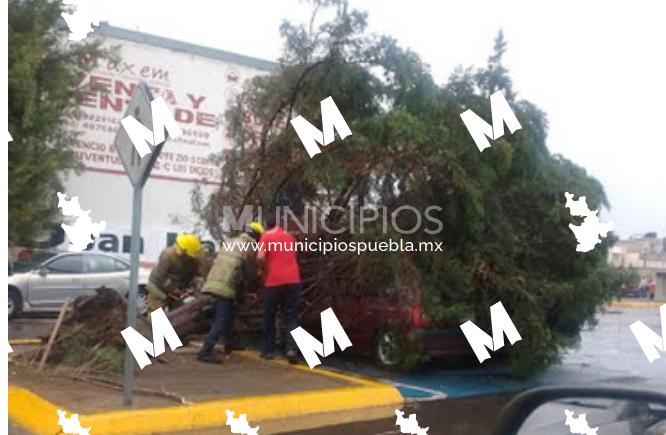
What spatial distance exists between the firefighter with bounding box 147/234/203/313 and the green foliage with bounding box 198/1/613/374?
3.66ft

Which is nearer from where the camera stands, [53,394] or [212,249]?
[53,394]

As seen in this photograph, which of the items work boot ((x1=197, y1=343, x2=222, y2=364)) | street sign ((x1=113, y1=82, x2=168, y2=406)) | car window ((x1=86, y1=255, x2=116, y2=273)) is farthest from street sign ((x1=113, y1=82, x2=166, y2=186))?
car window ((x1=86, y1=255, x2=116, y2=273))

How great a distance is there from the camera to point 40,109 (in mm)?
8906

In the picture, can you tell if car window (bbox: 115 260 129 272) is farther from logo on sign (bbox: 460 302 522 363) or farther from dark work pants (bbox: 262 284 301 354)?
logo on sign (bbox: 460 302 522 363)

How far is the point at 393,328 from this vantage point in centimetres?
941

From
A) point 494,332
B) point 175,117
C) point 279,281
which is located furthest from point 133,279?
point 175,117

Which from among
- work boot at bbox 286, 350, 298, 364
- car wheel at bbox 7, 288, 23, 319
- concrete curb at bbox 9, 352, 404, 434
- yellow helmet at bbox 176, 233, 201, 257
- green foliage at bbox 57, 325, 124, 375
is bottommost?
concrete curb at bbox 9, 352, 404, 434

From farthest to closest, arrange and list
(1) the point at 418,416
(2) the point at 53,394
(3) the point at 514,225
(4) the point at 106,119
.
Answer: (4) the point at 106,119
(3) the point at 514,225
(1) the point at 418,416
(2) the point at 53,394

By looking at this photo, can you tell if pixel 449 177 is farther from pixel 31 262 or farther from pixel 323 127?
pixel 31 262

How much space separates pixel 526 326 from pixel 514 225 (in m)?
Result: 1.20

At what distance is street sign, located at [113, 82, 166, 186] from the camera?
6391 mm

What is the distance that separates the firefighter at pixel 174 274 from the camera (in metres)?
9.65
